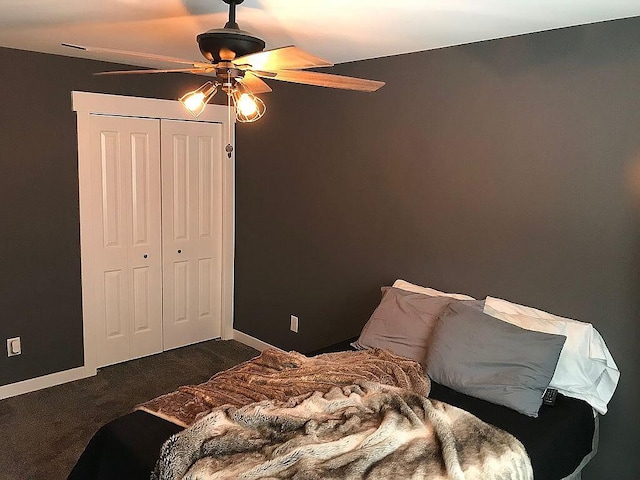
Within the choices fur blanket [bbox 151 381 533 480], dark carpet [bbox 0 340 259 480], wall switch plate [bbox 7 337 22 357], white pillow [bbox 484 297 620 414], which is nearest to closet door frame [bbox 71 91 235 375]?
dark carpet [bbox 0 340 259 480]

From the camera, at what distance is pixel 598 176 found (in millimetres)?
2670

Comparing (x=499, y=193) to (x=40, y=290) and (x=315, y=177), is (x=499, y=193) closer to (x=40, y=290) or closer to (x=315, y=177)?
(x=315, y=177)

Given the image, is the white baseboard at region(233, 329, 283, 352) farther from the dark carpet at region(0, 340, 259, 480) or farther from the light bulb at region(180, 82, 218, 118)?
the light bulb at region(180, 82, 218, 118)

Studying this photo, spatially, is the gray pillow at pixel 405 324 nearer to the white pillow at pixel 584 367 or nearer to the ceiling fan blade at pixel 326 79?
the white pillow at pixel 584 367

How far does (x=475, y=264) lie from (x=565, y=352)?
0.70 m

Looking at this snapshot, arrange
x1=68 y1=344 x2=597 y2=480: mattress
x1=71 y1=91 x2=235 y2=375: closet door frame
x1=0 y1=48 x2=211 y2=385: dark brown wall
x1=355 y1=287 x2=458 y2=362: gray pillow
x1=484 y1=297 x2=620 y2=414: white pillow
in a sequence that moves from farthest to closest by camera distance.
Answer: x1=71 y1=91 x2=235 y2=375: closet door frame < x1=0 y1=48 x2=211 y2=385: dark brown wall < x1=355 y1=287 x2=458 y2=362: gray pillow < x1=484 y1=297 x2=620 y2=414: white pillow < x1=68 y1=344 x2=597 y2=480: mattress

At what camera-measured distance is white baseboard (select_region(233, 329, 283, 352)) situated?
465cm

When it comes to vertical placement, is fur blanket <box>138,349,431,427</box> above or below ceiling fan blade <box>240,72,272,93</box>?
below

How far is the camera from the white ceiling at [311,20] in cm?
237

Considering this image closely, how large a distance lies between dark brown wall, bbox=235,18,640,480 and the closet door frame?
341 millimetres

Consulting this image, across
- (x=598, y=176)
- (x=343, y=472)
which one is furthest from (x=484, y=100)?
(x=343, y=472)

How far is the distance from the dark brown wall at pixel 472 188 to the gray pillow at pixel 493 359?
0.38 meters

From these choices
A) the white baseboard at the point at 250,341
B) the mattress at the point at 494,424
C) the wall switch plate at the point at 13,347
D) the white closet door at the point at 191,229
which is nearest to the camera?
the mattress at the point at 494,424

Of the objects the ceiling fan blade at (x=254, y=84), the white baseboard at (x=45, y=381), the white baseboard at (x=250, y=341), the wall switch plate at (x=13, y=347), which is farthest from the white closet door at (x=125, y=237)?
the ceiling fan blade at (x=254, y=84)
